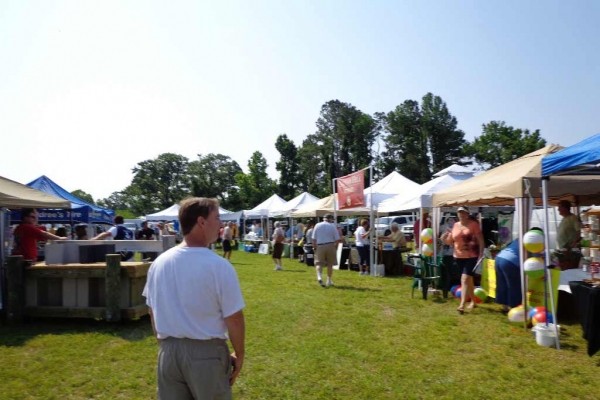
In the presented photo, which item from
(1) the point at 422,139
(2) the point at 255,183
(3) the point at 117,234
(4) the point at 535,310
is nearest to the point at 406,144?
(1) the point at 422,139

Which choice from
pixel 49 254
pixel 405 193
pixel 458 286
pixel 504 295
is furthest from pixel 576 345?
pixel 405 193

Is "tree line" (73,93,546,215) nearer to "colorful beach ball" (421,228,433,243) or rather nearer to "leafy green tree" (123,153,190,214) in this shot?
"leafy green tree" (123,153,190,214)

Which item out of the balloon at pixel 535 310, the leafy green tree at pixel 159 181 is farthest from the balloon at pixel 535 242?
the leafy green tree at pixel 159 181

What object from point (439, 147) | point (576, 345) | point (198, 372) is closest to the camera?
point (198, 372)

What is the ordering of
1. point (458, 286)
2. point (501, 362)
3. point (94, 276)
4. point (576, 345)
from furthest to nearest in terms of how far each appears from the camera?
point (458, 286)
point (94, 276)
point (576, 345)
point (501, 362)

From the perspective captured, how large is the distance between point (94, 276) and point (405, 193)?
1049 cm

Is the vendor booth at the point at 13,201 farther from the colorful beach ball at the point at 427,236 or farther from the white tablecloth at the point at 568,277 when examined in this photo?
the white tablecloth at the point at 568,277

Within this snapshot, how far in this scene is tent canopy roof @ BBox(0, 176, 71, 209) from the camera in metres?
7.09

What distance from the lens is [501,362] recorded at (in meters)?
5.19

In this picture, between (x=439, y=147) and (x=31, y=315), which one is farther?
(x=439, y=147)

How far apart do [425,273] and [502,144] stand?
5161 cm

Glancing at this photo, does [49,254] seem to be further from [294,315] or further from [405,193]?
[405,193]

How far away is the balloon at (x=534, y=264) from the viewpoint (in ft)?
20.4

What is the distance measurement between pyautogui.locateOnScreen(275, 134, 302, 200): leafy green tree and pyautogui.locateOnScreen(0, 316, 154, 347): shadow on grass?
53.4 metres
